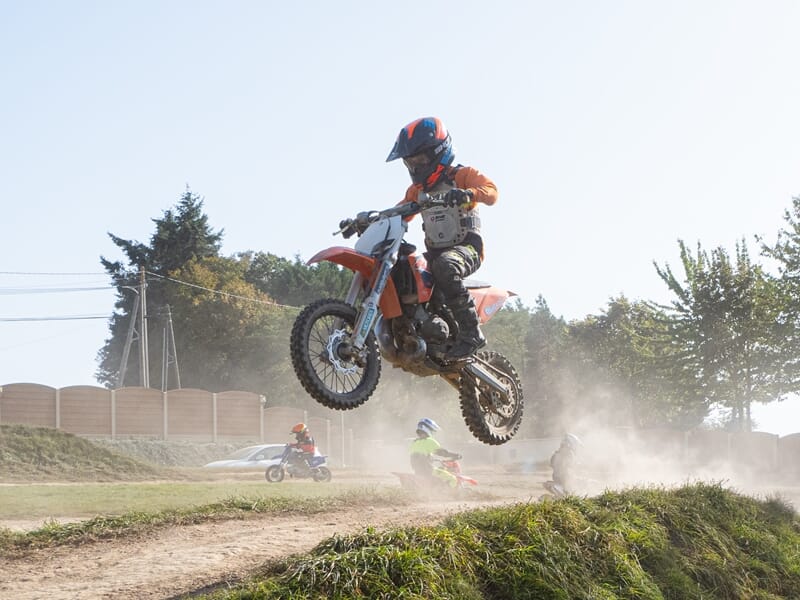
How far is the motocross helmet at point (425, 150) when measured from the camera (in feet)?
30.0

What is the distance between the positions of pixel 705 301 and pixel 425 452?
65.7ft

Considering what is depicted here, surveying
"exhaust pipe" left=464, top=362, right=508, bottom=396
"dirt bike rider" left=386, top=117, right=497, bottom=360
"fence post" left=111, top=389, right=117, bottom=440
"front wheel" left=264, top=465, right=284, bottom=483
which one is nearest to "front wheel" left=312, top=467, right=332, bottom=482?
"front wheel" left=264, top=465, right=284, bottom=483

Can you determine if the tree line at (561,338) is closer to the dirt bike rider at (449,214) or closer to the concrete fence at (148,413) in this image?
the concrete fence at (148,413)

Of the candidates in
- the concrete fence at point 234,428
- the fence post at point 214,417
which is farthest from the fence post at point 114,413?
the fence post at point 214,417

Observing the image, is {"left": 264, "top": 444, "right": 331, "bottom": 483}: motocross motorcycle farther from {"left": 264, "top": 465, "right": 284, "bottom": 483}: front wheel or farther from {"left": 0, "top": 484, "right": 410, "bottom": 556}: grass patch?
{"left": 0, "top": 484, "right": 410, "bottom": 556}: grass patch

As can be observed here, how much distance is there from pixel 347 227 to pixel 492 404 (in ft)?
8.86

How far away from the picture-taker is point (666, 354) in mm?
34094

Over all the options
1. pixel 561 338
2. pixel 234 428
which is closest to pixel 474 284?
pixel 234 428

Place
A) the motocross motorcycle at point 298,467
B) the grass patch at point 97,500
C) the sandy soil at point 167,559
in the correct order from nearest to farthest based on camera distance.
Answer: the sandy soil at point 167,559 → the grass patch at point 97,500 → the motocross motorcycle at point 298,467

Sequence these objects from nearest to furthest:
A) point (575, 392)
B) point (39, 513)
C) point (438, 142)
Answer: point (438, 142) → point (39, 513) → point (575, 392)

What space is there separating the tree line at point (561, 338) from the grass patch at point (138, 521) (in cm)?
2471

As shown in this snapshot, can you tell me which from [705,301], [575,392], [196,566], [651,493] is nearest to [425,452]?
[651,493]

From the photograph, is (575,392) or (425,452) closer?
(425,452)

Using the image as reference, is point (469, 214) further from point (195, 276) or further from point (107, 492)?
point (195, 276)
